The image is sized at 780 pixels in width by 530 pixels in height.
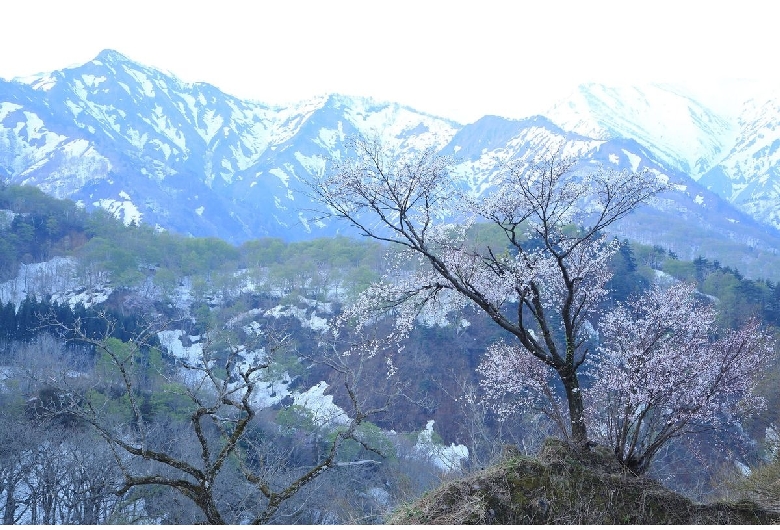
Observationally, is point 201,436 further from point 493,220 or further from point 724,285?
point 724,285

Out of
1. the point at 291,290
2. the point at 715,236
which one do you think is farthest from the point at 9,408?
the point at 715,236

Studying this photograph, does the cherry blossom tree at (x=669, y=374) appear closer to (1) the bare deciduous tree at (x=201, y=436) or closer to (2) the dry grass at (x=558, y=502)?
(2) the dry grass at (x=558, y=502)

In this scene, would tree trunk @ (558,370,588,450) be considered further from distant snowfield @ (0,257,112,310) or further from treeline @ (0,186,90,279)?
treeline @ (0,186,90,279)

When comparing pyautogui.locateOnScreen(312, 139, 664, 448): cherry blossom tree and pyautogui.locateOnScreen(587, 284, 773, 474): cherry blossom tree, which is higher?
pyautogui.locateOnScreen(312, 139, 664, 448): cherry blossom tree

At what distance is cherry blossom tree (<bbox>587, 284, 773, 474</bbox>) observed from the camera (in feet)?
26.7

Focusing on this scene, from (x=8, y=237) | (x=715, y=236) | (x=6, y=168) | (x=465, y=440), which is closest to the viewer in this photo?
(x=465, y=440)

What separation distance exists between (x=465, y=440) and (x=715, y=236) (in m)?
134

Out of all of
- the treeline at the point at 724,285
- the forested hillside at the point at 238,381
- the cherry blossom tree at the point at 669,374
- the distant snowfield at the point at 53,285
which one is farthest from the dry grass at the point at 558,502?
the distant snowfield at the point at 53,285

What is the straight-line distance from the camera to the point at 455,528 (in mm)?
6066

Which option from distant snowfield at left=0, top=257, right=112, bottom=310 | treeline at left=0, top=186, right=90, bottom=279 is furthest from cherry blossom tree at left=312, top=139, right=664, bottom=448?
treeline at left=0, top=186, right=90, bottom=279

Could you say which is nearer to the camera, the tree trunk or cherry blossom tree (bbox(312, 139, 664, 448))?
the tree trunk

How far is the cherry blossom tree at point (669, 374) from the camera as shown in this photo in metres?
8.15

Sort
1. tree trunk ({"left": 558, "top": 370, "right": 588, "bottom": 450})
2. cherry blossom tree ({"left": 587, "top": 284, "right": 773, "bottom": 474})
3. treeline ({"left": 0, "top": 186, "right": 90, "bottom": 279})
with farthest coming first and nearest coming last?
treeline ({"left": 0, "top": 186, "right": 90, "bottom": 279}), tree trunk ({"left": 558, "top": 370, "right": 588, "bottom": 450}), cherry blossom tree ({"left": 587, "top": 284, "right": 773, "bottom": 474})

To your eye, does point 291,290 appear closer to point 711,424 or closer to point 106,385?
point 106,385
